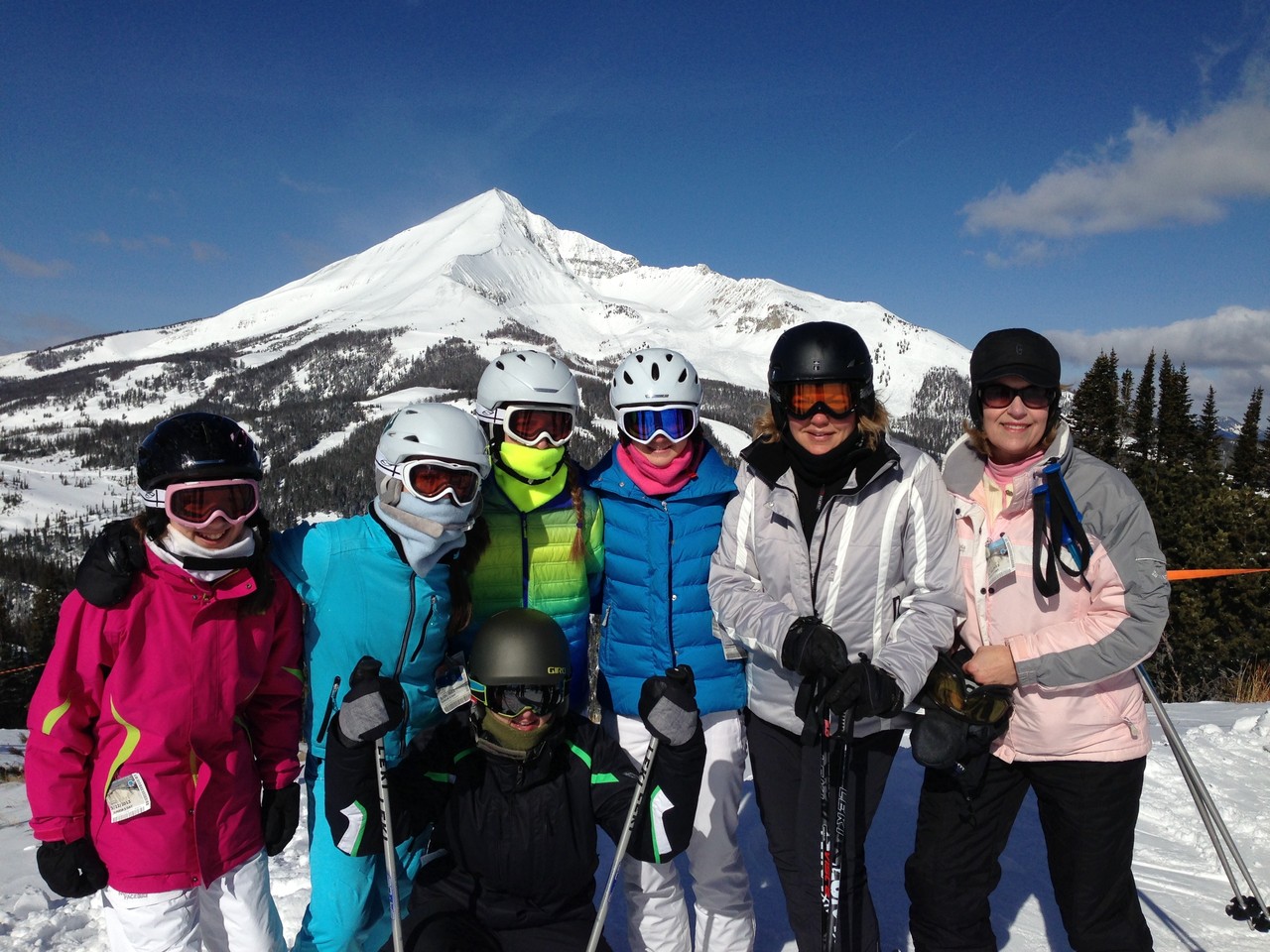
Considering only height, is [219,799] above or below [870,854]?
above

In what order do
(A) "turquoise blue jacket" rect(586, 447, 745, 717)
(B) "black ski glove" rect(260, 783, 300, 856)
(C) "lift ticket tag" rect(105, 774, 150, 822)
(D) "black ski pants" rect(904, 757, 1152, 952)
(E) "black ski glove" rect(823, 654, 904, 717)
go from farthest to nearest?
(A) "turquoise blue jacket" rect(586, 447, 745, 717), (B) "black ski glove" rect(260, 783, 300, 856), (D) "black ski pants" rect(904, 757, 1152, 952), (C) "lift ticket tag" rect(105, 774, 150, 822), (E) "black ski glove" rect(823, 654, 904, 717)

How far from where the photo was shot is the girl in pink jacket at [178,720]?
9.02 feet

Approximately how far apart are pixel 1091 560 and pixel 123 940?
3.99m

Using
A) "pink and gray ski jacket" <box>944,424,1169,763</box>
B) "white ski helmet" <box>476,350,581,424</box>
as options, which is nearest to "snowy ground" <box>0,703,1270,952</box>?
"pink and gray ski jacket" <box>944,424,1169,763</box>

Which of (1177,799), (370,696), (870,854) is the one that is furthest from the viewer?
(1177,799)

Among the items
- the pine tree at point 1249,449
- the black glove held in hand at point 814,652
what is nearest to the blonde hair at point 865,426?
the black glove held in hand at point 814,652

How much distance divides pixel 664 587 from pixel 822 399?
1153 millimetres

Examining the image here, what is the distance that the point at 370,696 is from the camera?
2.72m

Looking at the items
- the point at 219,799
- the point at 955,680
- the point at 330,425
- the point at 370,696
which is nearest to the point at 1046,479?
the point at 955,680

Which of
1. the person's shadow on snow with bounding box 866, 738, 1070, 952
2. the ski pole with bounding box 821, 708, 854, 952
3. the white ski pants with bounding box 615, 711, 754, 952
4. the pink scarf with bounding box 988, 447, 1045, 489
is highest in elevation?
the pink scarf with bounding box 988, 447, 1045, 489

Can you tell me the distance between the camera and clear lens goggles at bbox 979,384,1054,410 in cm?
297

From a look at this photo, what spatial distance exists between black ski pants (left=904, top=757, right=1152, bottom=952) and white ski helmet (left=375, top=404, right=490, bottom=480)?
2471mm

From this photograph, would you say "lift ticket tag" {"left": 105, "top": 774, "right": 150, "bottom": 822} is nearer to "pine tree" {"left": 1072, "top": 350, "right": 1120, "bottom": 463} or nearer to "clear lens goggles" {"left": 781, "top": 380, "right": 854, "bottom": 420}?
"clear lens goggles" {"left": 781, "top": 380, "right": 854, "bottom": 420}

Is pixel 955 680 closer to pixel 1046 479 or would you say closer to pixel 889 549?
pixel 889 549
